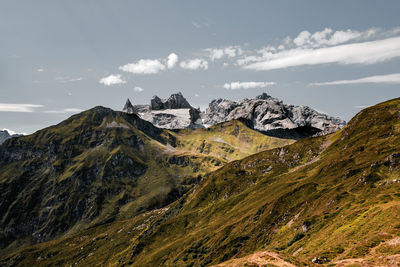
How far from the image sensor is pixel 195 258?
130m

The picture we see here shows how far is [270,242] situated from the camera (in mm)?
99875

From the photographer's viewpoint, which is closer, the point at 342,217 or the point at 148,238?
the point at 342,217

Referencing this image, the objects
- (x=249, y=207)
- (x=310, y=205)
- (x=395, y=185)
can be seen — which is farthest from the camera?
(x=249, y=207)

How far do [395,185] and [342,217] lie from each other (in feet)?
74.8

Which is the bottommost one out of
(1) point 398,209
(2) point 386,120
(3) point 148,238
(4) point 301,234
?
(3) point 148,238

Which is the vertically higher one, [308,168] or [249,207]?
[308,168]

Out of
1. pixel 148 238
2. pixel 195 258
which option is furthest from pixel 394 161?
pixel 148 238

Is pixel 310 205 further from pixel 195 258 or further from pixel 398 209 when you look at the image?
pixel 195 258

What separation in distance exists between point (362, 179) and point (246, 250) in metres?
52.8

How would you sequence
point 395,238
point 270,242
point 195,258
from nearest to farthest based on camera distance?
point 395,238 < point 270,242 < point 195,258

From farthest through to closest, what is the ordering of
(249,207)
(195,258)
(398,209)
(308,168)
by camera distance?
(308,168), (249,207), (195,258), (398,209)

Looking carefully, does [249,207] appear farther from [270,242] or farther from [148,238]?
[148,238]

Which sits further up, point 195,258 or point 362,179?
point 362,179

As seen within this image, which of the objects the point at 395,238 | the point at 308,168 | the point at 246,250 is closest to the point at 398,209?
the point at 395,238
